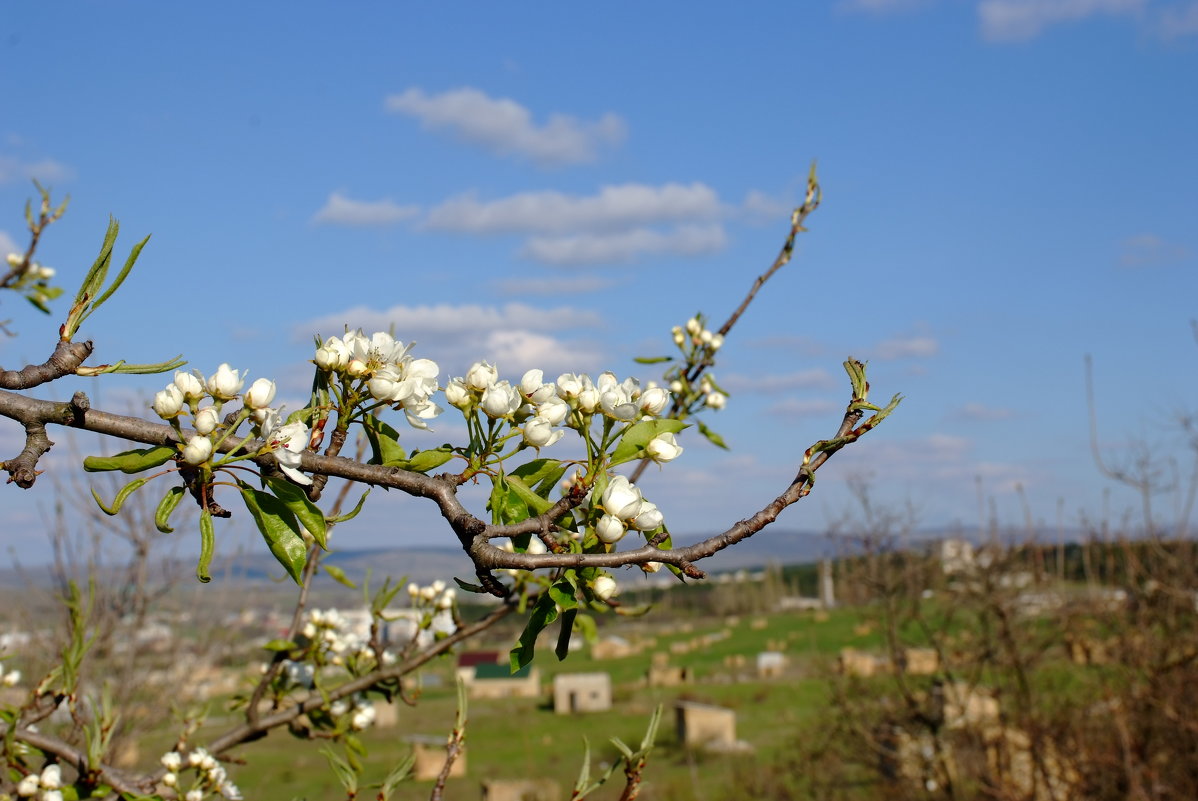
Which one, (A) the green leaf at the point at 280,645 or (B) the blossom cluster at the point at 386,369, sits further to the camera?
(A) the green leaf at the point at 280,645

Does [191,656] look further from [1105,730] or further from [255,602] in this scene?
[1105,730]

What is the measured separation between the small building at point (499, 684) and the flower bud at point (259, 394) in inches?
1520

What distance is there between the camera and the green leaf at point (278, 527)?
42.8 inches

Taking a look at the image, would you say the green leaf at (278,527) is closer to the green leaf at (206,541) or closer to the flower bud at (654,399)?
the green leaf at (206,541)

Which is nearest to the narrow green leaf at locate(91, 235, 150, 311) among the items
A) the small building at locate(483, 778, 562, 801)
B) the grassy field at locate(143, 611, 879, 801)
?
the grassy field at locate(143, 611, 879, 801)

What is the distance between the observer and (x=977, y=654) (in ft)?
38.8

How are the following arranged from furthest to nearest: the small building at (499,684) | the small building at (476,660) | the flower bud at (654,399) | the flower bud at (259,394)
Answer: the small building at (476,660)
the small building at (499,684)
the flower bud at (654,399)
the flower bud at (259,394)

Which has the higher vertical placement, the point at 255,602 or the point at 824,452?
the point at 824,452

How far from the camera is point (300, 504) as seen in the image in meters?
1.13

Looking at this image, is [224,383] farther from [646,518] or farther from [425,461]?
[646,518]

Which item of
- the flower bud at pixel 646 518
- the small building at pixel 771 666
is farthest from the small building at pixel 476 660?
the flower bud at pixel 646 518

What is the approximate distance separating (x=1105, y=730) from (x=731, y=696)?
23903 mm

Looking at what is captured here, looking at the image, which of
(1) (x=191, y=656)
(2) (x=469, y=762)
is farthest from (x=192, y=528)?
(2) (x=469, y=762)

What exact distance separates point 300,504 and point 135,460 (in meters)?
0.19
